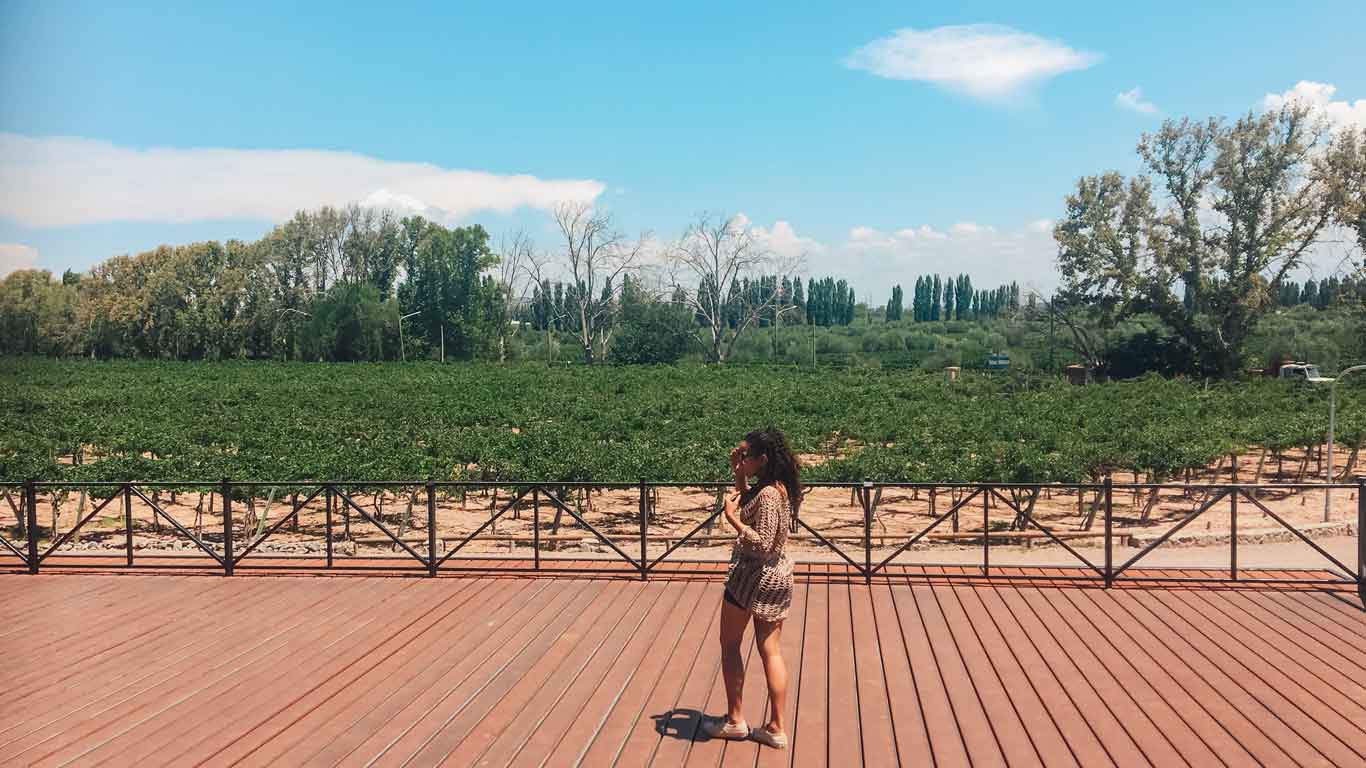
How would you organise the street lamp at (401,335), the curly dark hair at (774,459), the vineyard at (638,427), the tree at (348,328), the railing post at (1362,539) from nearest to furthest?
the curly dark hair at (774,459) < the railing post at (1362,539) < the vineyard at (638,427) < the tree at (348,328) < the street lamp at (401,335)

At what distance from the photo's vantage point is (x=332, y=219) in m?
87.8

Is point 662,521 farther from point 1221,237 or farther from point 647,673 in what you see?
point 1221,237

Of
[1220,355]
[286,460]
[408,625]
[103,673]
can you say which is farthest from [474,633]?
[1220,355]

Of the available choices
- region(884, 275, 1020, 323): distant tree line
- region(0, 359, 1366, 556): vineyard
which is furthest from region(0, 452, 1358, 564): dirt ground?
region(884, 275, 1020, 323): distant tree line

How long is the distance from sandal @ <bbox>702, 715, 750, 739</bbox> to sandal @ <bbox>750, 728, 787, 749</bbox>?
0.19 ft

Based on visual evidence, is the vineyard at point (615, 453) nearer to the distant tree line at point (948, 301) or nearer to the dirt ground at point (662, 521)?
the dirt ground at point (662, 521)

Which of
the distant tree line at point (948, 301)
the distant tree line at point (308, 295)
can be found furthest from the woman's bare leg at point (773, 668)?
the distant tree line at point (948, 301)

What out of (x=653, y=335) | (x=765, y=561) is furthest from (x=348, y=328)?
(x=765, y=561)

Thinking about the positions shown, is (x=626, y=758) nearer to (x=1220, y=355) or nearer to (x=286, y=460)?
(x=286, y=460)

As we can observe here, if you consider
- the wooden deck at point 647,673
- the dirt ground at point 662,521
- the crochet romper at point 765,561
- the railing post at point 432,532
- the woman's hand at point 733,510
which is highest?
the woman's hand at point 733,510

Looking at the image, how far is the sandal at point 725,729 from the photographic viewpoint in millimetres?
5523

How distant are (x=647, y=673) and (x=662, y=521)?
1073cm

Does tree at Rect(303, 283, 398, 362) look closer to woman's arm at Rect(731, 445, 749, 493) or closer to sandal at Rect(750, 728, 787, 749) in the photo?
woman's arm at Rect(731, 445, 749, 493)

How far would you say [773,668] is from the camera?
17.5 ft
